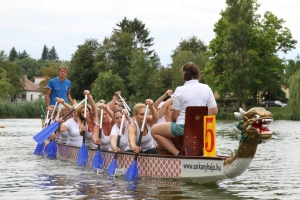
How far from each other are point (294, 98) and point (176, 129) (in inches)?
1496

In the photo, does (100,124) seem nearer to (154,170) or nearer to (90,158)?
(90,158)

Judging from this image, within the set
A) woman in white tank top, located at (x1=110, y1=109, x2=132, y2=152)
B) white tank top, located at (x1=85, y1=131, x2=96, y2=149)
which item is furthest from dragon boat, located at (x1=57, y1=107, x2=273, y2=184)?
white tank top, located at (x1=85, y1=131, x2=96, y2=149)

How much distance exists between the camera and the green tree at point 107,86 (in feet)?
235

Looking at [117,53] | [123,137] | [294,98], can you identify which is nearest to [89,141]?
[123,137]

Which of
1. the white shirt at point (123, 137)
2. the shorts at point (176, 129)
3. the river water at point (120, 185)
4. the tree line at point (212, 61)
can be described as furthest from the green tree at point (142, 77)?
the shorts at point (176, 129)

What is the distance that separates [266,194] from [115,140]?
316 cm

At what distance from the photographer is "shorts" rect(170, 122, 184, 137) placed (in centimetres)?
948

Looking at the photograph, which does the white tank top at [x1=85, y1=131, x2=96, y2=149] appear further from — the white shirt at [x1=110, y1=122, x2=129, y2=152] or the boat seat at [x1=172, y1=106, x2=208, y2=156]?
the boat seat at [x1=172, y1=106, x2=208, y2=156]

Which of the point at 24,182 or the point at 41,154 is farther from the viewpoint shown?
the point at 41,154

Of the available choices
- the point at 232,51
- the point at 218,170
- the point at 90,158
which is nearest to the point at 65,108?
the point at 90,158

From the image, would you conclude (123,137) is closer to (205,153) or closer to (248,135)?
(205,153)

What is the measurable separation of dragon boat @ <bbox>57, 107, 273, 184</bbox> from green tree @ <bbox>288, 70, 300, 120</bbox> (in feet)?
122

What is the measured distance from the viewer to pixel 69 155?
13.5m

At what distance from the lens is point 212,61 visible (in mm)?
59438
